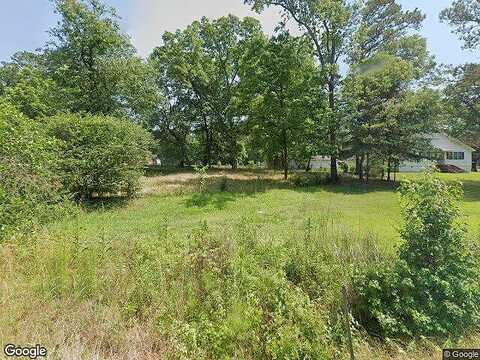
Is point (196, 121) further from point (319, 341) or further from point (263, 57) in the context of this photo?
point (319, 341)

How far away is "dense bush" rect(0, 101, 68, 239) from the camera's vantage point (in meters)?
5.56

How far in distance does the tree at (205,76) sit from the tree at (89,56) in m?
7.74

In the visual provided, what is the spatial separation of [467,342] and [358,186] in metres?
16.6

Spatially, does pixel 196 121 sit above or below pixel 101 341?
above

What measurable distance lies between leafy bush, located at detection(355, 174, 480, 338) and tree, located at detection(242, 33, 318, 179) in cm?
1597

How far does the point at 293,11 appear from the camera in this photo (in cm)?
1952

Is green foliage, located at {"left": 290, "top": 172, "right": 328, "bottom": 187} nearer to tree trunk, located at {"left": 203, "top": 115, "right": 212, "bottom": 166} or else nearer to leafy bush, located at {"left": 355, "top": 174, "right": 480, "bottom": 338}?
leafy bush, located at {"left": 355, "top": 174, "right": 480, "bottom": 338}

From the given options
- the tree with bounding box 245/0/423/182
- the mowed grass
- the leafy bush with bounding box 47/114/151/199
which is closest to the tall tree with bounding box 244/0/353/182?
the tree with bounding box 245/0/423/182

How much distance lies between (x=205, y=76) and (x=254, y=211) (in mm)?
22835

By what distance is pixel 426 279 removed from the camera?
3.76m

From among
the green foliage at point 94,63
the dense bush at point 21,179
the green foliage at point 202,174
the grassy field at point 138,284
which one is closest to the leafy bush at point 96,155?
the green foliage at point 202,174

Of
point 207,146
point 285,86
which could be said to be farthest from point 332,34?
point 207,146

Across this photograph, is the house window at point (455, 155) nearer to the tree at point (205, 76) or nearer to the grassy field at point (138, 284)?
the tree at point (205, 76)

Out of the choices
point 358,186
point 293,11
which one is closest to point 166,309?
point 358,186
